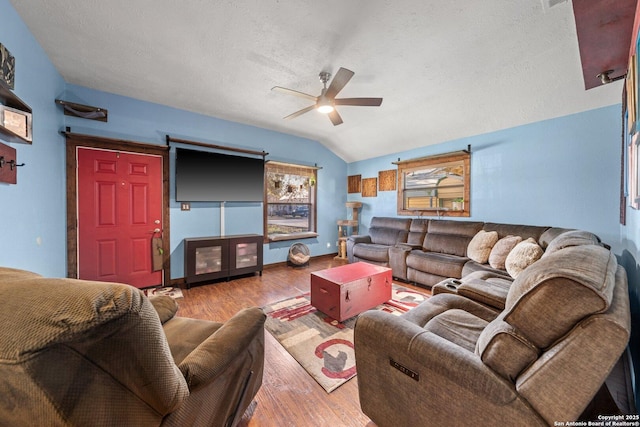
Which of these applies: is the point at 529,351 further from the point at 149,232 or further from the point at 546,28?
the point at 149,232

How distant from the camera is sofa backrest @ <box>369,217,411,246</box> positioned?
4527mm

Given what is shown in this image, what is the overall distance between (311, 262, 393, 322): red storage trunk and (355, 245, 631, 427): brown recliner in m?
1.17

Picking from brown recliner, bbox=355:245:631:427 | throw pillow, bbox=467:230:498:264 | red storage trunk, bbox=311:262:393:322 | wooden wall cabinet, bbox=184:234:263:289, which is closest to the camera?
brown recliner, bbox=355:245:631:427

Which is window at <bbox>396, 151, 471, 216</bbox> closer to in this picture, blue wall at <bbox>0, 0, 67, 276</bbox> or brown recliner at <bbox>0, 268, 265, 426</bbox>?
brown recliner at <bbox>0, 268, 265, 426</bbox>

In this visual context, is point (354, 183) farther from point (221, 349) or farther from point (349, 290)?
point (221, 349)

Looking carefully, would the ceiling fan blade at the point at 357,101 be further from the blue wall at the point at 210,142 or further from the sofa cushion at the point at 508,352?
the sofa cushion at the point at 508,352

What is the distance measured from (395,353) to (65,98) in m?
4.58

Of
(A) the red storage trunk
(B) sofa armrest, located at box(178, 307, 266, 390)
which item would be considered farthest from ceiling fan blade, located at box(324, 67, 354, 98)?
(B) sofa armrest, located at box(178, 307, 266, 390)

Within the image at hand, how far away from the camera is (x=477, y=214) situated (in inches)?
155

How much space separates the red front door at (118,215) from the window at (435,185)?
4.45 meters

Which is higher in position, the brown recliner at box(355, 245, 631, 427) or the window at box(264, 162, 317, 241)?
the window at box(264, 162, 317, 241)

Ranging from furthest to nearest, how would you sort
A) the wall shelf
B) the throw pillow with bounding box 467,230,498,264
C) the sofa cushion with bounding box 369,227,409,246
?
the sofa cushion with bounding box 369,227,409,246, the throw pillow with bounding box 467,230,498,264, the wall shelf

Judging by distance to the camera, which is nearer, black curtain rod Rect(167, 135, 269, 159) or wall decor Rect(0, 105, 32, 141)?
wall decor Rect(0, 105, 32, 141)

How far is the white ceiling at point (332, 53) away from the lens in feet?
6.19
